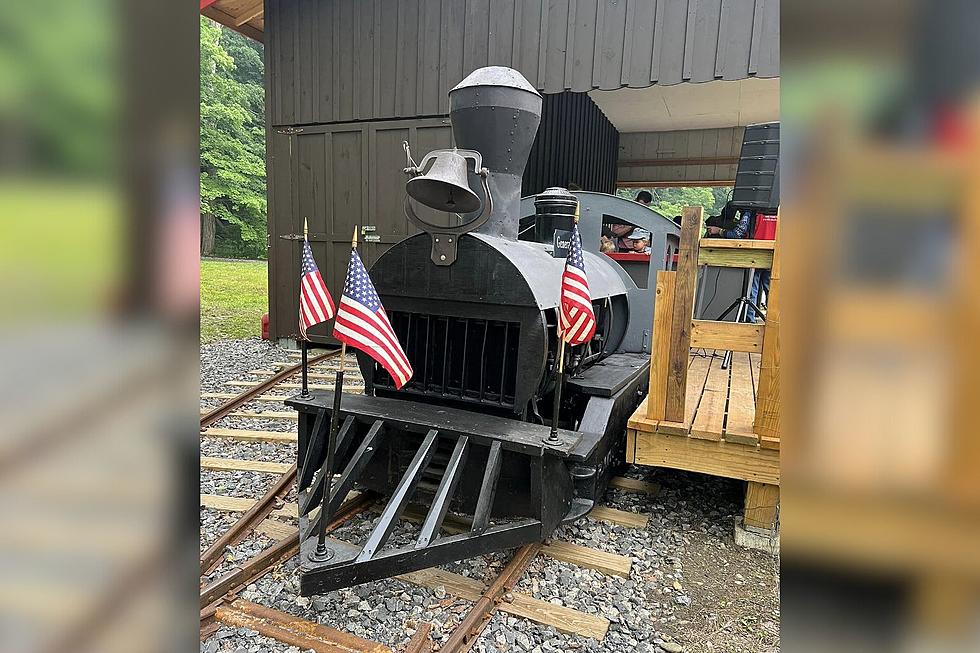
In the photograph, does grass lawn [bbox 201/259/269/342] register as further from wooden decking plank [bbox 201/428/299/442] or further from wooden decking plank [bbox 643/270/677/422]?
wooden decking plank [bbox 643/270/677/422]

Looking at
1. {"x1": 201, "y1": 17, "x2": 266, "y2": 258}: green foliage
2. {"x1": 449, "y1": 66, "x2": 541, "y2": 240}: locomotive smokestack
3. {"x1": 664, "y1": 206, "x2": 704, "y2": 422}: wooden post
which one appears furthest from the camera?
{"x1": 201, "y1": 17, "x2": 266, "y2": 258}: green foliage

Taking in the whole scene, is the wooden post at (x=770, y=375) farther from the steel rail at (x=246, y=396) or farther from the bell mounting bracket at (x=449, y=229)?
the steel rail at (x=246, y=396)

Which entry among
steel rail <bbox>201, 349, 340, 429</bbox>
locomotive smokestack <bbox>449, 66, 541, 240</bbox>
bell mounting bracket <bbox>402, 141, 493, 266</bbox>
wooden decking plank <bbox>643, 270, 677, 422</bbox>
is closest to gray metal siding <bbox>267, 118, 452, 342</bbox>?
steel rail <bbox>201, 349, 340, 429</bbox>

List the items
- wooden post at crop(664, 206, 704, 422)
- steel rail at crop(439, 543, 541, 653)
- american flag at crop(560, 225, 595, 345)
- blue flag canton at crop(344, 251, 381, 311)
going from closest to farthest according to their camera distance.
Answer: blue flag canton at crop(344, 251, 381, 311)
steel rail at crop(439, 543, 541, 653)
american flag at crop(560, 225, 595, 345)
wooden post at crop(664, 206, 704, 422)

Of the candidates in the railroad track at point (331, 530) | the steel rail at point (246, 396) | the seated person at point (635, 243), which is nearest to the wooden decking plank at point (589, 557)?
the railroad track at point (331, 530)

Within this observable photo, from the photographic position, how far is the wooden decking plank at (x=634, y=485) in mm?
4613

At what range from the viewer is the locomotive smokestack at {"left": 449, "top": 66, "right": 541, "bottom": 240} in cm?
414

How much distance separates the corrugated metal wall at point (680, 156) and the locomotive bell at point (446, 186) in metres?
11.5

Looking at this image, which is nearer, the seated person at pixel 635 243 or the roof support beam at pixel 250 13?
the seated person at pixel 635 243

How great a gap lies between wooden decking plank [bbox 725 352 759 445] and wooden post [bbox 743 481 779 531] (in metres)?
0.41

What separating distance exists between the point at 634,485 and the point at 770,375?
5.78ft

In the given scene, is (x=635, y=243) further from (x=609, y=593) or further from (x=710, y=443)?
(x=609, y=593)
